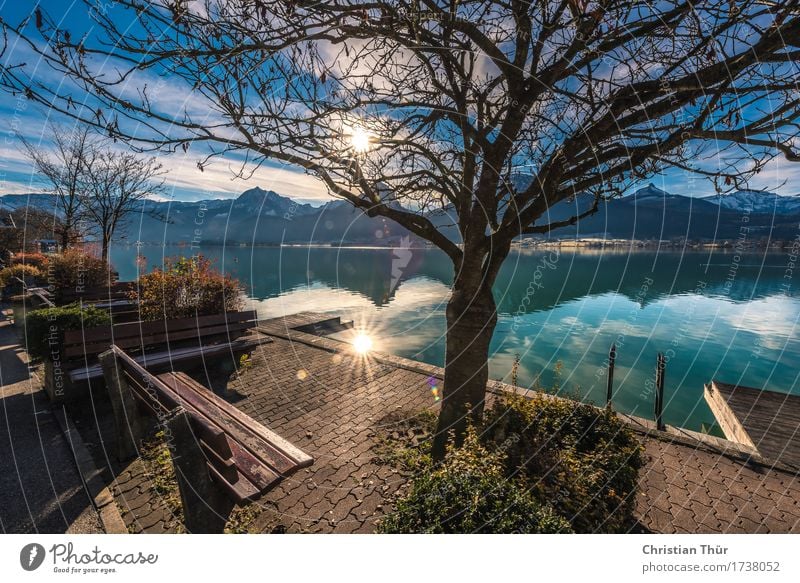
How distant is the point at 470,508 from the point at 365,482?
2273mm

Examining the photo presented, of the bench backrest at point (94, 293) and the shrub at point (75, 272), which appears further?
the shrub at point (75, 272)

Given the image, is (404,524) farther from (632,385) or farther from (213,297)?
(632,385)

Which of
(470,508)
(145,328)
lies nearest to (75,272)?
(145,328)

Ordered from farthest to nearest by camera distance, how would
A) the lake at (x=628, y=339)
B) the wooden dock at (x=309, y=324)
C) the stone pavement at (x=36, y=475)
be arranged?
the lake at (x=628, y=339) < the wooden dock at (x=309, y=324) < the stone pavement at (x=36, y=475)

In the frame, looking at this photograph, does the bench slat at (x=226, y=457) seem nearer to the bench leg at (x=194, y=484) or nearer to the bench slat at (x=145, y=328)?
the bench leg at (x=194, y=484)

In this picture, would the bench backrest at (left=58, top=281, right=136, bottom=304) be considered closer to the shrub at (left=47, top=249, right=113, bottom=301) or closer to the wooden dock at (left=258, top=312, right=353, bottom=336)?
the shrub at (left=47, top=249, right=113, bottom=301)

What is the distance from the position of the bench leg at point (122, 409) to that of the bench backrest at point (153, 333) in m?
2.50

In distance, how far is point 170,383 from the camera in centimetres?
496

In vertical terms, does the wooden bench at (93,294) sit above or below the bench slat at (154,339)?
above

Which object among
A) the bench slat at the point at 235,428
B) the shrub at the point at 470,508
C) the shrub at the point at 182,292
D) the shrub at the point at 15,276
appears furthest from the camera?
the shrub at the point at 15,276

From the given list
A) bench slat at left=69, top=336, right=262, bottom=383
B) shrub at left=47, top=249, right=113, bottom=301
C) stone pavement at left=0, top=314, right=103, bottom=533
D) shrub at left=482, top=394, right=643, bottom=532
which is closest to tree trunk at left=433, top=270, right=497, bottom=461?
shrub at left=482, top=394, right=643, bottom=532

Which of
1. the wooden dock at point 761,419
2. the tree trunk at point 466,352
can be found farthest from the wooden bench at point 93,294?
the wooden dock at point 761,419

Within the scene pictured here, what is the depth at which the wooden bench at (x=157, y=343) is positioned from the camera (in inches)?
247
